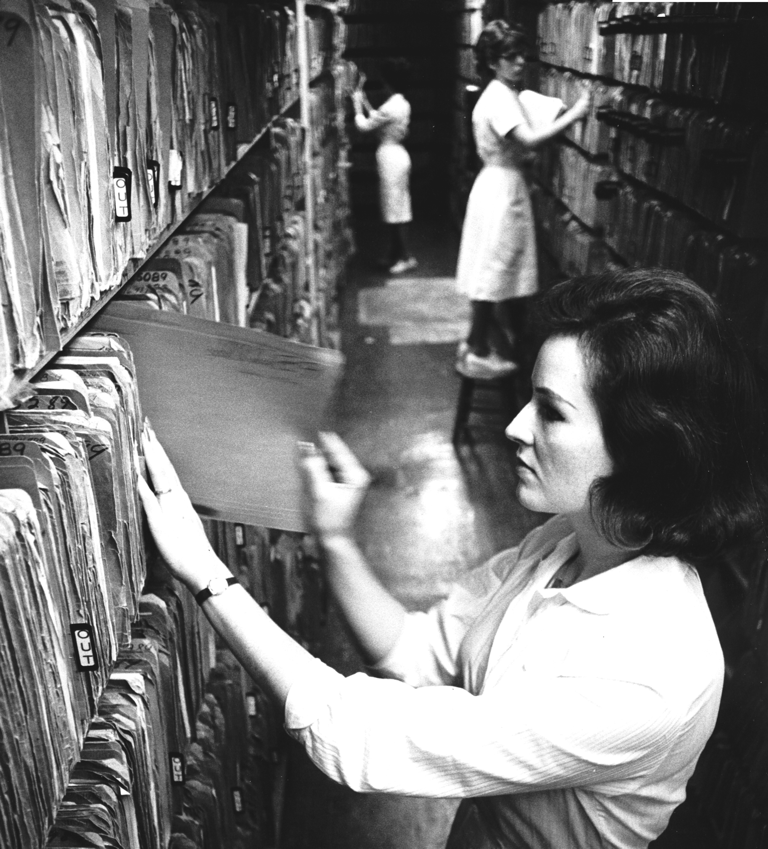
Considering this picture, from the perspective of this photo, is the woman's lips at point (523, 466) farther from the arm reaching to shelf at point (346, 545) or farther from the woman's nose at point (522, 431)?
the arm reaching to shelf at point (346, 545)

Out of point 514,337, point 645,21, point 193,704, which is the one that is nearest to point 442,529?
point 514,337

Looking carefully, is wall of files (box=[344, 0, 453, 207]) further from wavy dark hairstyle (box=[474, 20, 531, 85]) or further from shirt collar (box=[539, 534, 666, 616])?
shirt collar (box=[539, 534, 666, 616])

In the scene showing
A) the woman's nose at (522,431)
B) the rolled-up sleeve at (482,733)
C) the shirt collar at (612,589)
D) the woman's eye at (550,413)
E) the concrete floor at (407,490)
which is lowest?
the concrete floor at (407,490)

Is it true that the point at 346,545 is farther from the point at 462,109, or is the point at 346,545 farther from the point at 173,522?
the point at 462,109

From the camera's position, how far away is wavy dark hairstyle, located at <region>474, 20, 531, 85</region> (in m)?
4.18

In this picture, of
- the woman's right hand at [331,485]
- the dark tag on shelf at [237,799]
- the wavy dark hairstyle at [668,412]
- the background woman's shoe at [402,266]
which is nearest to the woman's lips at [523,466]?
the wavy dark hairstyle at [668,412]

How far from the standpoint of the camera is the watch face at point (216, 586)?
4.19 feet

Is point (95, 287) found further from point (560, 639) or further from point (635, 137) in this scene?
point (635, 137)

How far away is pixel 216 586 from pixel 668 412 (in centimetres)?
67

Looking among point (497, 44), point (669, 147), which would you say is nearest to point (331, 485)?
point (669, 147)

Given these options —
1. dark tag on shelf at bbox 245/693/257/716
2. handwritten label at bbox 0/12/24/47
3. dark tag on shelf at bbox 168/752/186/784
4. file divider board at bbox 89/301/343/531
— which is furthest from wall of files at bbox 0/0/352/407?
dark tag on shelf at bbox 245/693/257/716

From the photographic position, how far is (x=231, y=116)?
2051mm

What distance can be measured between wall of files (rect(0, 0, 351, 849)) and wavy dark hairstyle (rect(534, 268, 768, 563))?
0.62 meters

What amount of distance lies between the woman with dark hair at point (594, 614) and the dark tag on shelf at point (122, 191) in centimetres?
33
